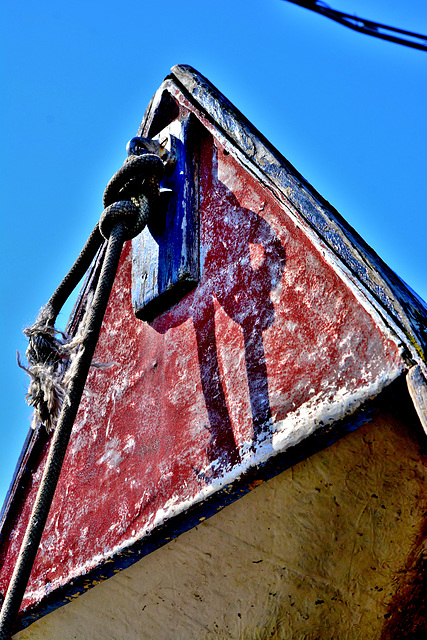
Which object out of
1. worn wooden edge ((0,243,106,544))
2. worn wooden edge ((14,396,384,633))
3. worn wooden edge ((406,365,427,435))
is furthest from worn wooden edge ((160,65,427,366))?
worn wooden edge ((0,243,106,544))

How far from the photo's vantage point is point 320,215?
138cm

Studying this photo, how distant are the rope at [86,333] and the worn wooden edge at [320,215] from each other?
240mm

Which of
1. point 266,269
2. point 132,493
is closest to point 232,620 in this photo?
point 132,493

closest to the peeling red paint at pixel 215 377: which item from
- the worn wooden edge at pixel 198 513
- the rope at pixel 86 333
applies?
the worn wooden edge at pixel 198 513

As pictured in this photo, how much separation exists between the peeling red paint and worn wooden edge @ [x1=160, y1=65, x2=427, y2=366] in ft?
0.11

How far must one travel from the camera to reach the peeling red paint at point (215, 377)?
1232 mm

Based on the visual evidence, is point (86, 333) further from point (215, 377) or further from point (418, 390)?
point (418, 390)

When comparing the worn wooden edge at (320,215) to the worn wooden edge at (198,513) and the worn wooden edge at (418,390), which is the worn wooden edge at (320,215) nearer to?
the worn wooden edge at (418,390)

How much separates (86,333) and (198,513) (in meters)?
0.45

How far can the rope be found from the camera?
1.19 m

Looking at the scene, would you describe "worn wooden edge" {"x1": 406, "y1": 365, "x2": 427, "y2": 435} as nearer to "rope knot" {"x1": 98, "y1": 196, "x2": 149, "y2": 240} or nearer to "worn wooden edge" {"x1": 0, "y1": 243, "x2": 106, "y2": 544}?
"rope knot" {"x1": 98, "y1": 196, "x2": 149, "y2": 240}

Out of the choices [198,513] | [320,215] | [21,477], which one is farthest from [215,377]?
[21,477]

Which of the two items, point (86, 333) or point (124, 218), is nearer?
point (86, 333)

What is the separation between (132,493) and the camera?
58.7 inches
